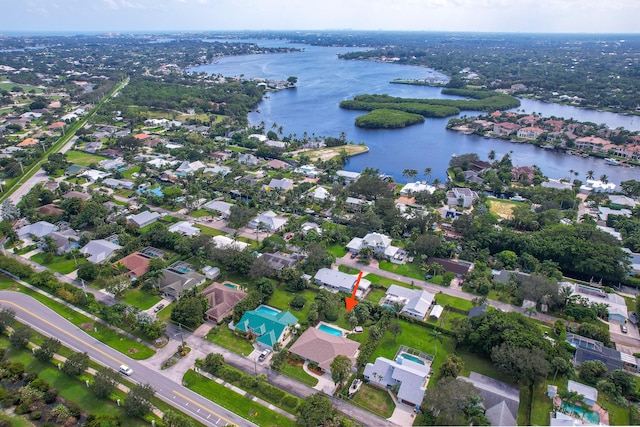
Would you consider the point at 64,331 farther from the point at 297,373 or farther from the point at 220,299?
the point at 297,373

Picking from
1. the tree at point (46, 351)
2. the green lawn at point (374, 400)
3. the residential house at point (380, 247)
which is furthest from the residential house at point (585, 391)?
the tree at point (46, 351)

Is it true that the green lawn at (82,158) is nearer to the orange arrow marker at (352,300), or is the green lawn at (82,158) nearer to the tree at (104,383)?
the tree at (104,383)

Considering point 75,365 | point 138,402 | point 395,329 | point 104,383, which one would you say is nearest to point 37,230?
point 75,365

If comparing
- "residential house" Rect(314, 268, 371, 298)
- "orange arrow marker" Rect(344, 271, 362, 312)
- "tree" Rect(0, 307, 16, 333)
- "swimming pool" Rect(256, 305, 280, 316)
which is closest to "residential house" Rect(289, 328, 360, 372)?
"swimming pool" Rect(256, 305, 280, 316)

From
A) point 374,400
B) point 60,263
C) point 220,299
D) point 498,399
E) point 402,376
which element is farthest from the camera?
point 60,263

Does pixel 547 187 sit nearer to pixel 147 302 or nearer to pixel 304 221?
pixel 304 221
